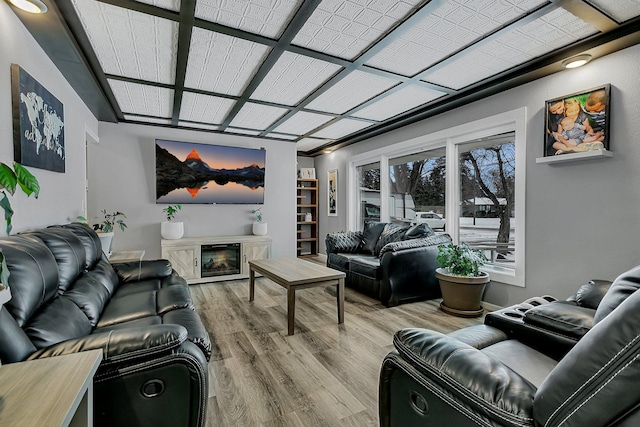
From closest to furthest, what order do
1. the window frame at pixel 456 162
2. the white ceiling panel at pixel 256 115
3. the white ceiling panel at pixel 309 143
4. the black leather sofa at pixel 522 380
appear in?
the black leather sofa at pixel 522 380, the window frame at pixel 456 162, the white ceiling panel at pixel 256 115, the white ceiling panel at pixel 309 143

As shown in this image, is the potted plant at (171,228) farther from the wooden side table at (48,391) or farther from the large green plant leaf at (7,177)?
the large green plant leaf at (7,177)

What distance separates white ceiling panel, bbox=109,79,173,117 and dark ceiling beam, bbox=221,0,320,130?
0.84 metres

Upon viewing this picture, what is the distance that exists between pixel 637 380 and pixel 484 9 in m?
2.16

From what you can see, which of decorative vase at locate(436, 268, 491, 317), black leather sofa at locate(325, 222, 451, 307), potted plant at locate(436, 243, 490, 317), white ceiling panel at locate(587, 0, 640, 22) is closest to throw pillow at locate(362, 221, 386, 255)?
black leather sofa at locate(325, 222, 451, 307)

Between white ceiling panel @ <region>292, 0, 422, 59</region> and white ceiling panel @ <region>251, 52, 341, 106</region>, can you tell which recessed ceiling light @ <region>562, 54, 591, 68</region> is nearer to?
white ceiling panel @ <region>292, 0, 422, 59</region>

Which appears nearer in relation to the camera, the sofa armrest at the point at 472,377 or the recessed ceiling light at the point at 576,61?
the sofa armrest at the point at 472,377

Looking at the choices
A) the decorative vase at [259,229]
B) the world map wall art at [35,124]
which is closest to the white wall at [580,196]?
the decorative vase at [259,229]

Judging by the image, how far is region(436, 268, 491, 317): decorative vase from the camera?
311 cm

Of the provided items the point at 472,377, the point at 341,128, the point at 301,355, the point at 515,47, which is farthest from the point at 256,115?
the point at 472,377

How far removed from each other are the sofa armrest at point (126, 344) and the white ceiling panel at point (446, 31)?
2.41 m

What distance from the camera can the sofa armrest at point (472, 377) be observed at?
32.7 inches

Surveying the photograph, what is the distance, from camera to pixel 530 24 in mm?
2111

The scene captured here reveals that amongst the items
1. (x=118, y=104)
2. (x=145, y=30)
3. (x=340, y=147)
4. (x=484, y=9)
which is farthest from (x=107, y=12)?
(x=340, y=147)

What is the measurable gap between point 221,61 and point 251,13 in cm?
75
